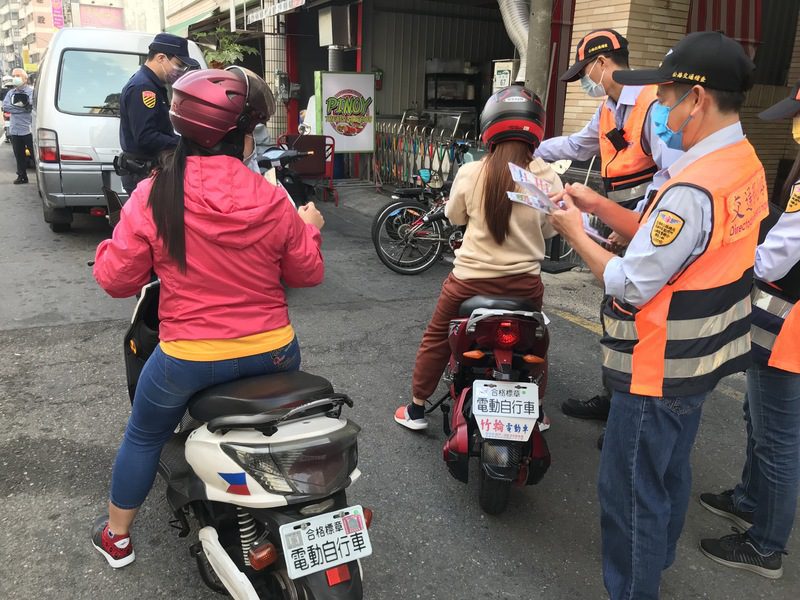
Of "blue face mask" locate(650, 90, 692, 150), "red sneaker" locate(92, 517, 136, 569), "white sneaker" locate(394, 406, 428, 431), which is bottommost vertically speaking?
"white sneaker" locate(394, 406, 428, 431)

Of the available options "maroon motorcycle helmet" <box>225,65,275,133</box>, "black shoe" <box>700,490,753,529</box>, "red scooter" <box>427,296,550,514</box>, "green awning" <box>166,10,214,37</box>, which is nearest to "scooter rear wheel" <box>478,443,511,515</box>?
"red scooter" <box>427,296,550,514</box>

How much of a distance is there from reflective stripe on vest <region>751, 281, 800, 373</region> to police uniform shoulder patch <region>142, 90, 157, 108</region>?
442cm

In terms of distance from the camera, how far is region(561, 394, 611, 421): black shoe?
3947 mm

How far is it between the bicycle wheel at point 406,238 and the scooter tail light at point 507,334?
13.1 ft

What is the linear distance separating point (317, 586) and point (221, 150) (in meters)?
1.38

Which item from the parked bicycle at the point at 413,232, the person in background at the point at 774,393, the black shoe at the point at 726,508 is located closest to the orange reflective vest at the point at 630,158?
the person in background at the point at 774,393

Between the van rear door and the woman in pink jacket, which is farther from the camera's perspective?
the van rear door

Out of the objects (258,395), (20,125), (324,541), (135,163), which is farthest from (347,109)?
(324,541)

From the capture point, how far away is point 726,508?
3.08 m

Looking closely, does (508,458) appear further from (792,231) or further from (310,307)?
(310,307)

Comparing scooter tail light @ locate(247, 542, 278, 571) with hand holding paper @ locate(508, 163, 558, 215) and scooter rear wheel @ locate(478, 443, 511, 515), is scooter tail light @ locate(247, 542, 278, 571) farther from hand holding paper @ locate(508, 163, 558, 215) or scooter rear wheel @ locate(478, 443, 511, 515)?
hand holding paper @ locate(508, 163, 558, 215)

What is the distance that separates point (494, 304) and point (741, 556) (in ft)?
4.83

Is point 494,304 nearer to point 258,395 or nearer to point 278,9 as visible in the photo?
point 258,395

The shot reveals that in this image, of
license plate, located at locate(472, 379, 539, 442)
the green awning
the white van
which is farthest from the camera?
the green awning
